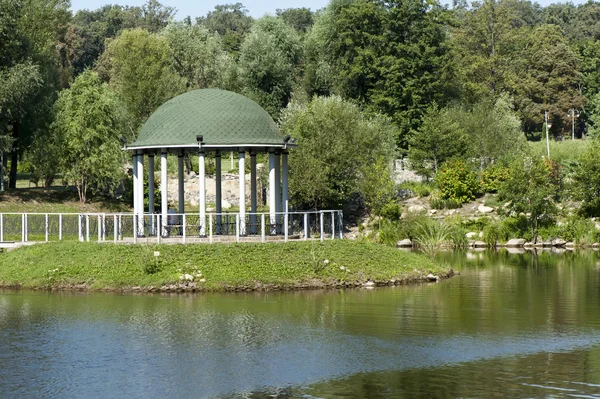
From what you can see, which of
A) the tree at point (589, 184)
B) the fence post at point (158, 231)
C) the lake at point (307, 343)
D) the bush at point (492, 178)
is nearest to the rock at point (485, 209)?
the bush at point (492, 178)

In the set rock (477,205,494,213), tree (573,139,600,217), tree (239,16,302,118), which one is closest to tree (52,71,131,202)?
tree (239,16,302,118)

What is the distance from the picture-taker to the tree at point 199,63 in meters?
87.1

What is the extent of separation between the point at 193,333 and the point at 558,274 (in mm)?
A: 21319

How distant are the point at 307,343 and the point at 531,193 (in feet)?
123

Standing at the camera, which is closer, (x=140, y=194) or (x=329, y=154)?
(x=140, y=194)

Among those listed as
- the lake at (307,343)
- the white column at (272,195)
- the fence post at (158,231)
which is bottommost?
the lake at (307,343)

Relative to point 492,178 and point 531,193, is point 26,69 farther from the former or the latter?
point 531,193

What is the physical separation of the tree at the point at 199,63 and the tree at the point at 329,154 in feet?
71.2

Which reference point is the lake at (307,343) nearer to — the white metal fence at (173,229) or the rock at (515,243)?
the white metal fence at (173,229)

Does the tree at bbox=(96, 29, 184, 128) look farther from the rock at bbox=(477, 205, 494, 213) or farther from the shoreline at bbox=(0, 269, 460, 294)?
the shoreline at bbox=(0, 269, 460, 294)

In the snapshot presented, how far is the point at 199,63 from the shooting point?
87750mm

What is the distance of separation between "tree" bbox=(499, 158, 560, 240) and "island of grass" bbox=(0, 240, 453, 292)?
2327 cm

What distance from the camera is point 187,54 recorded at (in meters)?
88.2

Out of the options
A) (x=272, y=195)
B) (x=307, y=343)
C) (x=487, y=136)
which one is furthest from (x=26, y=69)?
(x=307, y=343)
